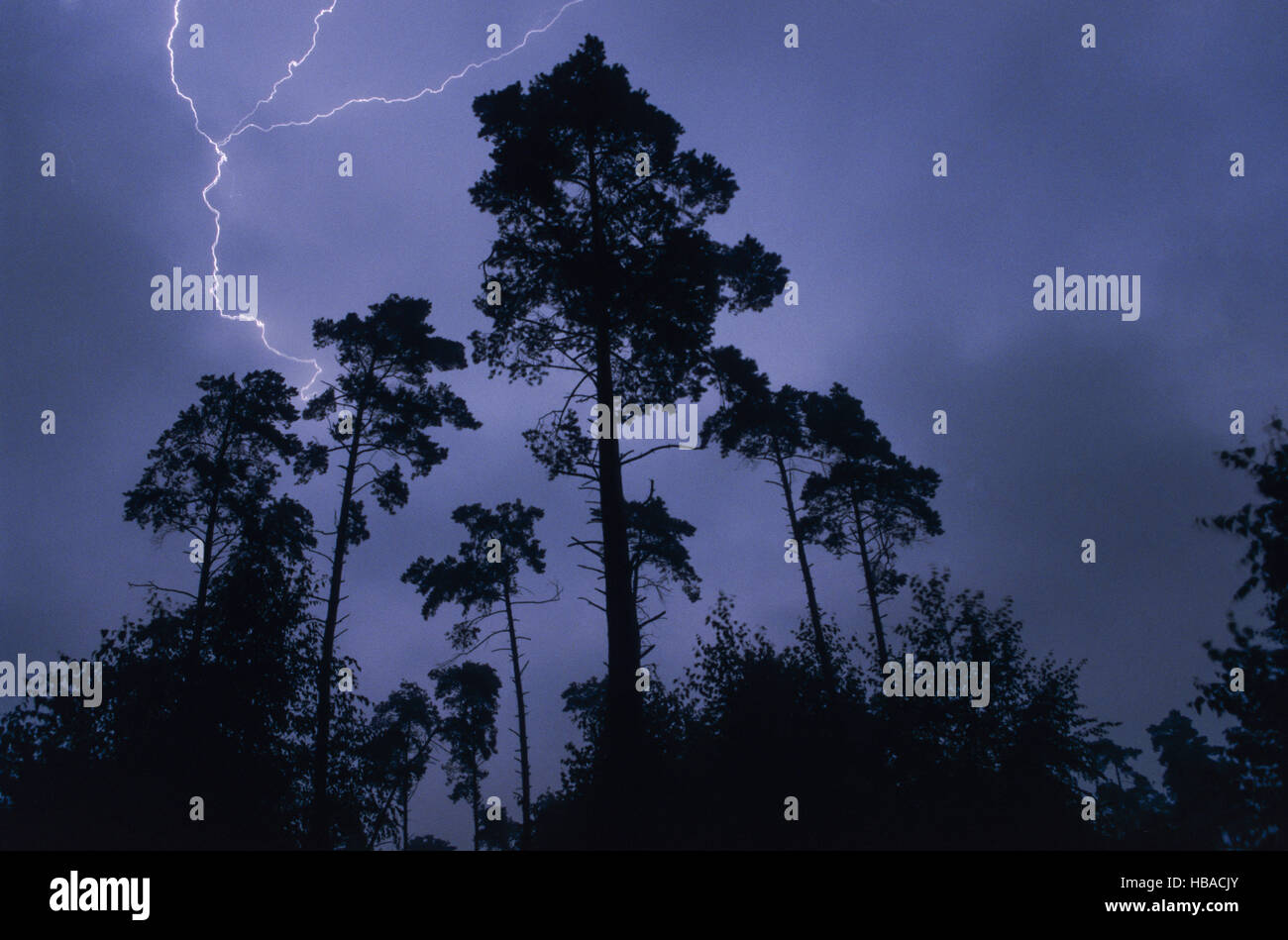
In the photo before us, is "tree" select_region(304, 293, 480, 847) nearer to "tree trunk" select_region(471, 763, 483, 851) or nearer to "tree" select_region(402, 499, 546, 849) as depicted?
"tree" select_region(402, 499, 546, 849)

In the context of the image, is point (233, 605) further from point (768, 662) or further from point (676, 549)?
point (676, 549)

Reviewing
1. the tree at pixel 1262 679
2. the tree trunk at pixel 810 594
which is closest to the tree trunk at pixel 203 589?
the tree trunk at pixel 810 594

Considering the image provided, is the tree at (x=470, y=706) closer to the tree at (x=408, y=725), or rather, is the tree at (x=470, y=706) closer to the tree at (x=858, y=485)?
the tree at (x=408, y=725)

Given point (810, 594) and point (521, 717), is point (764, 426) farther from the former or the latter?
point (521, 717)

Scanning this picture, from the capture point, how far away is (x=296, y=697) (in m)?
12.3

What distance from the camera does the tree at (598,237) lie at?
11109mm

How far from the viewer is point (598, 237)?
11.5m

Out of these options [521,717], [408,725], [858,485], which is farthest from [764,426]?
[408,725]

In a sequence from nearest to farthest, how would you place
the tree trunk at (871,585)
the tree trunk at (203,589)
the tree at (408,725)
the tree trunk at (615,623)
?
the tree trunk at (615,623) → the tree trunk at (203,589) → the tree trunk at (871,585) → the tree at (408,725)

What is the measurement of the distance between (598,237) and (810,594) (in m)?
11.8

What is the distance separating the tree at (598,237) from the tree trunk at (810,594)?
771 centimetres

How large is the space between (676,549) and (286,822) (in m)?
13.2
